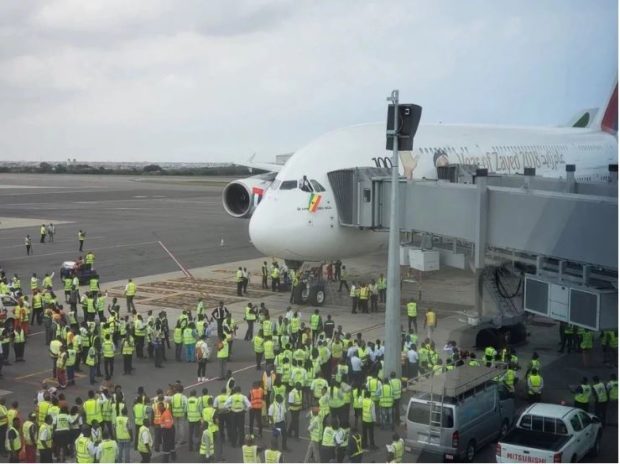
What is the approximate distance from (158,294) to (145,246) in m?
13.6

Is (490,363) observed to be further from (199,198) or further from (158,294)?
(199,198)

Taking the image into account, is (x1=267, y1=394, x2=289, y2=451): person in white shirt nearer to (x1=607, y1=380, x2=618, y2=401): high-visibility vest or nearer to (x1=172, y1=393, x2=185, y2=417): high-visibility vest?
(x1=172, y1=393, x2=185, y2=417): high-visibility vest

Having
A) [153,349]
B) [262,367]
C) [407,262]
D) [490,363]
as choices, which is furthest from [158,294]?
[490,363]

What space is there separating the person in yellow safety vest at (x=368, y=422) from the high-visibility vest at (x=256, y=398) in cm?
191

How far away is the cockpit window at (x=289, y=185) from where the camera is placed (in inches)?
892

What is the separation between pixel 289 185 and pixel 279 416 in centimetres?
1042

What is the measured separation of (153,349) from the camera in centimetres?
1925

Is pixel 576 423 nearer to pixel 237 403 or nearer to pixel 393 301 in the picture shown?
pixel 393 301

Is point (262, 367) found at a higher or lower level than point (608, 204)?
lower

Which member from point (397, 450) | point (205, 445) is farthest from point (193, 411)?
point (397, 450)

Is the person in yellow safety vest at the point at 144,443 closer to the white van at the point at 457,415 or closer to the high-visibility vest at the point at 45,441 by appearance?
the high-visibility vest at the point at 45,441

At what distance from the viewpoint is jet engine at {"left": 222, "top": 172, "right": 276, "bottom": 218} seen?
3086cm

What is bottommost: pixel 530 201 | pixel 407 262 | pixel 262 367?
pixel 262 367

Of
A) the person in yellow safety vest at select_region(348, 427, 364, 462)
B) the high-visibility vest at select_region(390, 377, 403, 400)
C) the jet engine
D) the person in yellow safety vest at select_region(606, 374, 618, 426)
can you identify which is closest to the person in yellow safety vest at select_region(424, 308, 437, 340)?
the high-visibility vest at select_region(390, 377, 403, 400)
